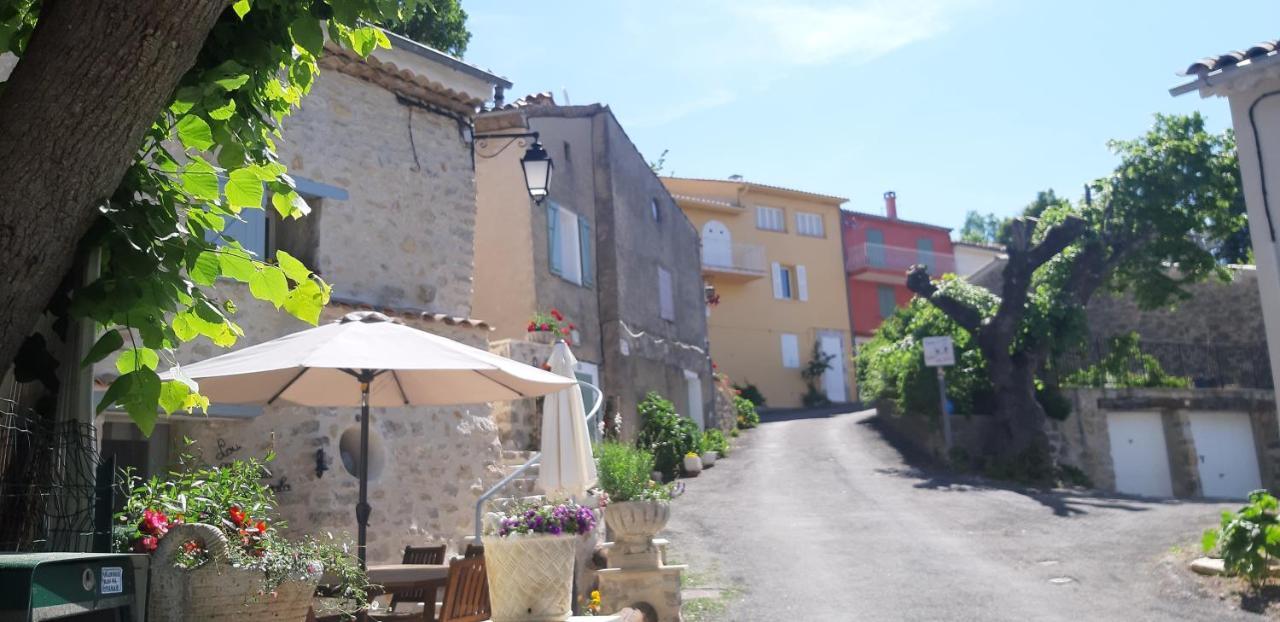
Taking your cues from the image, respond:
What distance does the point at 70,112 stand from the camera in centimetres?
268

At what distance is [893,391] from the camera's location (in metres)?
20.2

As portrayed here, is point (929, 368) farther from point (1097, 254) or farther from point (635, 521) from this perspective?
point (635, 521)

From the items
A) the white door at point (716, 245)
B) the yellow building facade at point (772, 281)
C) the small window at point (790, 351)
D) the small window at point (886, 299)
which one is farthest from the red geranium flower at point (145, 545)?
the small window at point (886, 299)

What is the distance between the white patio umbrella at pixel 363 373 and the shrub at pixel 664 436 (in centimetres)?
983

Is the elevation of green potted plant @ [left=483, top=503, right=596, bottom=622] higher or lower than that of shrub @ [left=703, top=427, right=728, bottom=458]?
lower

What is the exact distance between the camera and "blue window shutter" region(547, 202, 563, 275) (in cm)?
1590

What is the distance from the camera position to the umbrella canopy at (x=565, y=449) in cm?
832

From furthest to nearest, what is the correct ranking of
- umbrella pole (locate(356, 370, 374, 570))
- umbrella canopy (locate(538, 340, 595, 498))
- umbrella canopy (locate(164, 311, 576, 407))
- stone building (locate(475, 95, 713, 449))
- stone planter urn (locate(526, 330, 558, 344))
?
stone building (locate(475, 95, 713, 449))
stone planter urn (locate(526, 330, 558, 344))
umbrella canopy (locate(538, 340, 595, 498))
umbrella pole (locate(356, 370, 374, 570))
umbrella canopy (locate(164, 311, 576, 407))

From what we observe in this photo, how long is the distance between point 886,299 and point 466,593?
31.6 m

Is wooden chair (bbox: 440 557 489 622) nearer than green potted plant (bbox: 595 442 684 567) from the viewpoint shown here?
Yes

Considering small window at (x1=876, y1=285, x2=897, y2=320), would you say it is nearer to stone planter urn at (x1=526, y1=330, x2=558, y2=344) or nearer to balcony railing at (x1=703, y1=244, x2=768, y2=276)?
balcony railing at (x1=703, y1=244, x2=768, y2=276)

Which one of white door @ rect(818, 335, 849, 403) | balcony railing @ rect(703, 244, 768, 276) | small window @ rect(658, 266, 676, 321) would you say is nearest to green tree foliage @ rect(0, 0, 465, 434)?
small window @ rect(658, 266, 676, 321)

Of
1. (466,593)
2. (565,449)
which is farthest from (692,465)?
(466,593)

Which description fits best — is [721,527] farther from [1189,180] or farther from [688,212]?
[688,212]
